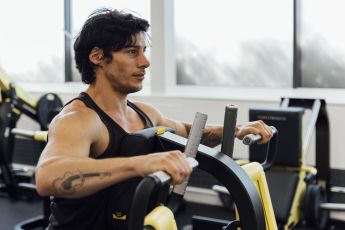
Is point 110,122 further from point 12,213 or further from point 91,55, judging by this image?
point 12,213

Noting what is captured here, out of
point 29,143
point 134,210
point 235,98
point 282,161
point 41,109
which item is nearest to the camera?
point 134,210

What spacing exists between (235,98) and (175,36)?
94 cm

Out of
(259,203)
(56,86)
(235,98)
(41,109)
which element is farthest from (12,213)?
(259,203)

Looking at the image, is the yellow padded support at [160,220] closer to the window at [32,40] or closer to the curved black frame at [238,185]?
the curved black frame at [238,185]

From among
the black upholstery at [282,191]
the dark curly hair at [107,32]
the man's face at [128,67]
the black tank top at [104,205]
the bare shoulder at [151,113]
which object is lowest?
the black upholstery at [282,191]

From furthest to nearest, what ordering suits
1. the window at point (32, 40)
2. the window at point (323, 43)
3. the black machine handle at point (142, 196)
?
the window at point (32, 40)
the window at point (323, 43)
the black machine handle at point (142, 196)

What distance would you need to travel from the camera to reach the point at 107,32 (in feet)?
5.99

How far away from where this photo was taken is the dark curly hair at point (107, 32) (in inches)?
71.9

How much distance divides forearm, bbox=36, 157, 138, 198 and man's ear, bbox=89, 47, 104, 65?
454 millimetres

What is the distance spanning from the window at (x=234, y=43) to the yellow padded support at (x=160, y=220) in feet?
9.91

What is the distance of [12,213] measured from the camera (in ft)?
13.9

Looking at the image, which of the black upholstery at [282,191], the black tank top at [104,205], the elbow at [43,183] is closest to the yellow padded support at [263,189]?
the black tank top at [104,205]

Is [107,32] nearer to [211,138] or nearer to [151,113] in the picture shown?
[151,113]

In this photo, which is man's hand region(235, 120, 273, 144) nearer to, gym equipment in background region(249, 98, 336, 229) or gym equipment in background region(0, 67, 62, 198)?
gym equipment in background region(249, 98, 336, 229)
